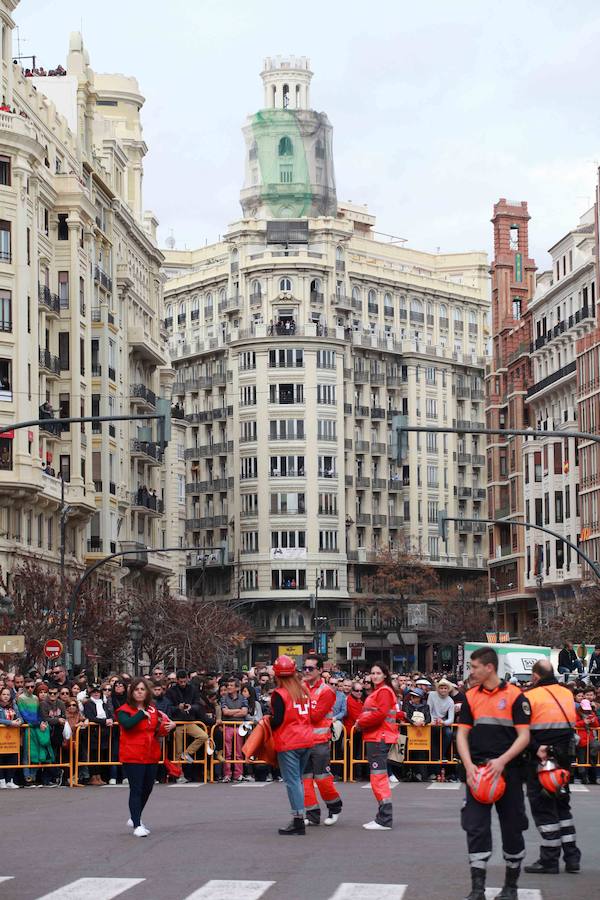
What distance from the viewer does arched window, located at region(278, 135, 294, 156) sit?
124250mm

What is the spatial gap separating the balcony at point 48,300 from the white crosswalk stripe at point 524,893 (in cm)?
5571

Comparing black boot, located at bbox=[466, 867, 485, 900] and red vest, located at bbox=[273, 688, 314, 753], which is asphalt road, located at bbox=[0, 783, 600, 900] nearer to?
black boot, located at bbox=[466, 867, 485, 900]

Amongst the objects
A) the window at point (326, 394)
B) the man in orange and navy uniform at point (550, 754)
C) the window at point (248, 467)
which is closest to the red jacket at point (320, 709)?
the man in orange and navy uniform at point (550, 754)

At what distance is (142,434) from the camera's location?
113ft

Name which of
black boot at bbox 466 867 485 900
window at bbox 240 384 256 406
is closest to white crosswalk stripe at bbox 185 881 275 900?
black boot at bbox 466 867 485 900

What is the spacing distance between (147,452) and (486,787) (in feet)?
247

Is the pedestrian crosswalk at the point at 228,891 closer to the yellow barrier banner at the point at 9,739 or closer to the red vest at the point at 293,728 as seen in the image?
the red vest at the point at 293,728

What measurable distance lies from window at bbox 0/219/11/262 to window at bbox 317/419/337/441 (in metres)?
A: 57.8

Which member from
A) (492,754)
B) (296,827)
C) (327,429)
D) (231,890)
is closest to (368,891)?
(231,890)

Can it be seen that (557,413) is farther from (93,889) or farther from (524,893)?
(93,889)

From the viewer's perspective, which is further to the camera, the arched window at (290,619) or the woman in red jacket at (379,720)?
the arched window at (290,619)

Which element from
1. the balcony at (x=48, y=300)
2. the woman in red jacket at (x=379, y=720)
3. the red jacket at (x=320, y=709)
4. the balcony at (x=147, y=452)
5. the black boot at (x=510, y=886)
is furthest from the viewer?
the balcony at (x=147, y=452)

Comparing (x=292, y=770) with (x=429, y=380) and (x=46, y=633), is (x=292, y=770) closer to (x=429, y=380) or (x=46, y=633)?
(x=46, y=633)

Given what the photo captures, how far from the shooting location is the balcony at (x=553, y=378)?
94250 mm
